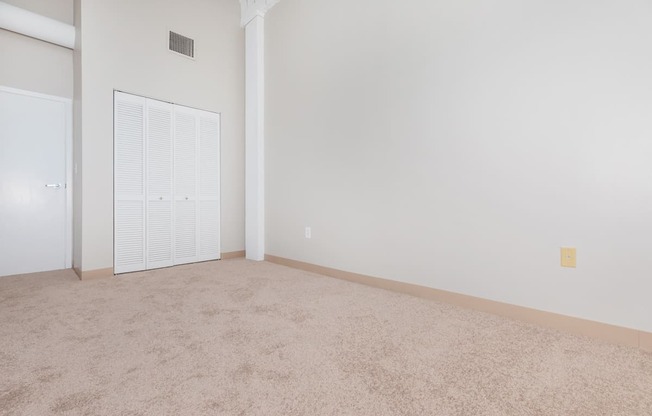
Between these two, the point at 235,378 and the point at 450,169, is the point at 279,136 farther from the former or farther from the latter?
the point at 235,378

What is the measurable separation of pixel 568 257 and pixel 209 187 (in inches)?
135

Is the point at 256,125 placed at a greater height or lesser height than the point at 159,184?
greater

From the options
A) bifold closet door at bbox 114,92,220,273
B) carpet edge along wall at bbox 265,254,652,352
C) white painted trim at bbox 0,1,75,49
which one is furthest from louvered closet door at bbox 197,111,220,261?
carpet edge along wall at bbox 265,254,652,352

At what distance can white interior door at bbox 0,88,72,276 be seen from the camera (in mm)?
3066

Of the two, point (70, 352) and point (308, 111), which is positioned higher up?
point (308, 111)

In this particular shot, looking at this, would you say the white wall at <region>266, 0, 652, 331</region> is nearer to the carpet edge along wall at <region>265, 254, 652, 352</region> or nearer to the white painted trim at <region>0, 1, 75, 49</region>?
the carpet edge along wall at <region>265, 254, 652, 352</region>

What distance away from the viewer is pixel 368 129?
2.57 metres

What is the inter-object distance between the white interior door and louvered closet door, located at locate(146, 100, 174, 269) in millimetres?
1093

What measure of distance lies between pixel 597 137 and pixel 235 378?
6.84 ft

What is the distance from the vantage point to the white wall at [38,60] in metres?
3.01

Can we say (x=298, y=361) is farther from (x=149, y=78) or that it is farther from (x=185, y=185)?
(x=149, y=78)

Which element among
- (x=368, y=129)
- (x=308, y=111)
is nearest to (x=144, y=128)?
(x=308, y=111)

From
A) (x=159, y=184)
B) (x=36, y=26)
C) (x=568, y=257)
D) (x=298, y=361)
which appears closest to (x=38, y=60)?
(x=36, y=26)

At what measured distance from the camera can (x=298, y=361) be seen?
1310mm
